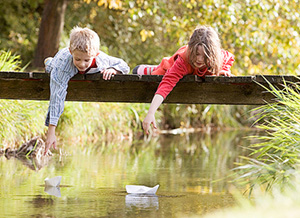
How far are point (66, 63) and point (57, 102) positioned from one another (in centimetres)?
38

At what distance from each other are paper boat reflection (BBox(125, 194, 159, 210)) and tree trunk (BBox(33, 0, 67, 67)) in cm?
857

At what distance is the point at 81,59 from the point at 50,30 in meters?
8.46

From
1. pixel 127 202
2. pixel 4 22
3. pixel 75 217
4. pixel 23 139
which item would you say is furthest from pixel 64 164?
pixel 4 22

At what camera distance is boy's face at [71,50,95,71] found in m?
5.71

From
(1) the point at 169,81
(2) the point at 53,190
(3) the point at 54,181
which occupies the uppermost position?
(1) the point at 169,81

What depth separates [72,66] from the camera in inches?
232

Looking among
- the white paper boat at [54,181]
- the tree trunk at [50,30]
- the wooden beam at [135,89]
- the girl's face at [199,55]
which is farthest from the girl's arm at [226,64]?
the tree trunk at [50,30]

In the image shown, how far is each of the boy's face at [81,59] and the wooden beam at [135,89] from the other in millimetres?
175

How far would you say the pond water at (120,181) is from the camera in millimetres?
5117

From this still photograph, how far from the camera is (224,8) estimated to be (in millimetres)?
12562

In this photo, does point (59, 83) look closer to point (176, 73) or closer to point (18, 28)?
point (176, 73)

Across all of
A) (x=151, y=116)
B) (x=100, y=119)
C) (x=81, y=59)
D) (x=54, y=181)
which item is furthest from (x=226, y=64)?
(x=100, y=119)

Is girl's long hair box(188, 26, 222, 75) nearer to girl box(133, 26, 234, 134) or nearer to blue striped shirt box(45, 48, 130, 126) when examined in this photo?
girl box(133, 26, 234, 134)

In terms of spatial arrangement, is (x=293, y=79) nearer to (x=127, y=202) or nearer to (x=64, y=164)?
(x=127, y=202)
